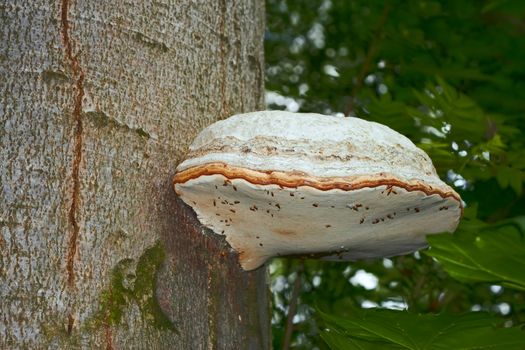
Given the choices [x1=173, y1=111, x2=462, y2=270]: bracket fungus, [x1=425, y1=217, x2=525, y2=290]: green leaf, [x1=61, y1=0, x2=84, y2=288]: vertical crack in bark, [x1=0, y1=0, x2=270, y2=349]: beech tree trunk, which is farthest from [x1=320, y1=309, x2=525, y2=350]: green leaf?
[x1=61, y1=0, x2=84, y2=288]: vertical crack in bark

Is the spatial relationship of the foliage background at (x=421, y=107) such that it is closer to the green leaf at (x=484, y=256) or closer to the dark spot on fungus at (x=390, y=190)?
the green leaf at (x=484, y=256)

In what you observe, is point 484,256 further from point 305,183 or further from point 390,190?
point 305,183

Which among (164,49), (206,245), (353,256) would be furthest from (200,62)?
(353,256)

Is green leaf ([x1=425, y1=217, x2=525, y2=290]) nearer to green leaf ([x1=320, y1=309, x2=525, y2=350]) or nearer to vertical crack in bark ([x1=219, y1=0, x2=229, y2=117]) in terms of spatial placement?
green leaf ([x1=320, y1=309, x2=525, y2=350])

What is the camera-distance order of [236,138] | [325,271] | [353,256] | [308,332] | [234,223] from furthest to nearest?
[325,271] → [308,332] → [353,256] → [234,223] → [236,138]

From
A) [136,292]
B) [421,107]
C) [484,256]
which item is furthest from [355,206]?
[421,107]

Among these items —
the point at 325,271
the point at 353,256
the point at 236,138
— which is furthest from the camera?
the point at 325,271

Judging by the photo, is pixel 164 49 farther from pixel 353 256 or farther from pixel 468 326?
pixel 468 326
